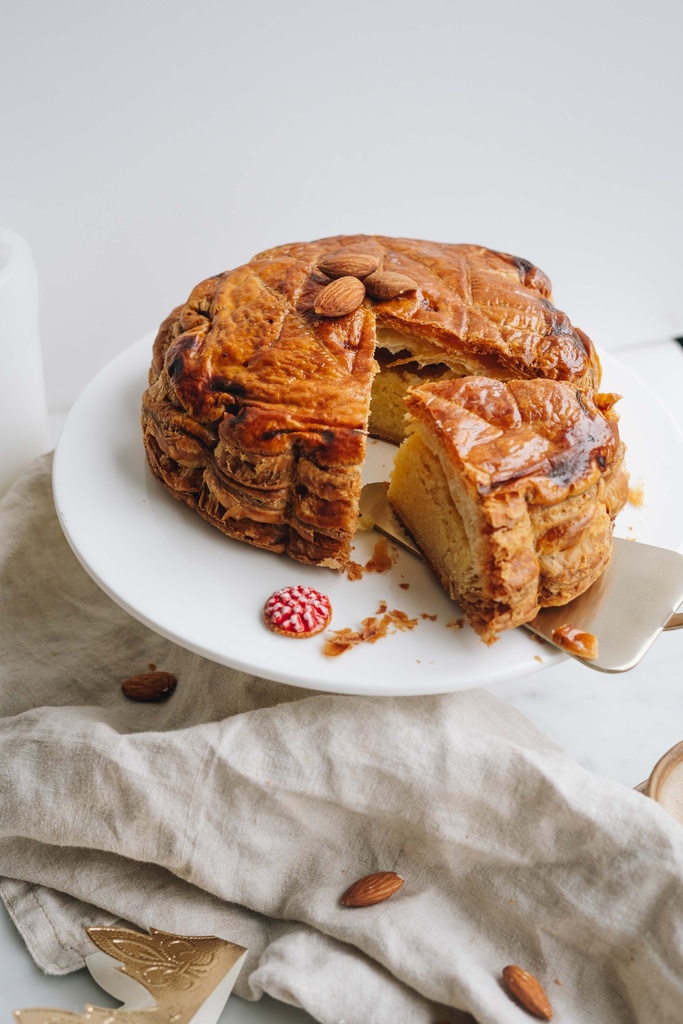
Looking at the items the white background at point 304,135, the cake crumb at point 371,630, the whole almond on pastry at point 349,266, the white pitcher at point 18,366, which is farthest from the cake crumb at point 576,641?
the white background at point 304,135

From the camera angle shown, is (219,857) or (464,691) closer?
(219,857)

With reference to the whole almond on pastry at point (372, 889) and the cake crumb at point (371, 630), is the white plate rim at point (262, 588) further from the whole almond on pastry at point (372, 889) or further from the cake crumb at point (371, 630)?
the whole almond on pastry at point (372, 889)

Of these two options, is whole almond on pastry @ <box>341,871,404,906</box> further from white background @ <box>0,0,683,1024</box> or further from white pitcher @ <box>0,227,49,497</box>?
white pitcher @ <box>0,227,49,497</box>

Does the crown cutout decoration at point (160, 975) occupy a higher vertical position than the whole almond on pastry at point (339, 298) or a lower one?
lower

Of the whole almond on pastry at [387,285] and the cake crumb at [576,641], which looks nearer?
the cake crumb at [576,641]

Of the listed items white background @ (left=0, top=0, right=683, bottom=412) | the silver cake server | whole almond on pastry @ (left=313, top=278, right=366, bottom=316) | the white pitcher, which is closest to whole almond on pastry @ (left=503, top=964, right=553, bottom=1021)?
the silver cake server

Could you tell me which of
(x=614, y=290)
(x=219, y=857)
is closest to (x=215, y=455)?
(x=219, y=857)

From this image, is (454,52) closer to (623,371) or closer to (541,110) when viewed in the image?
(541,110)
